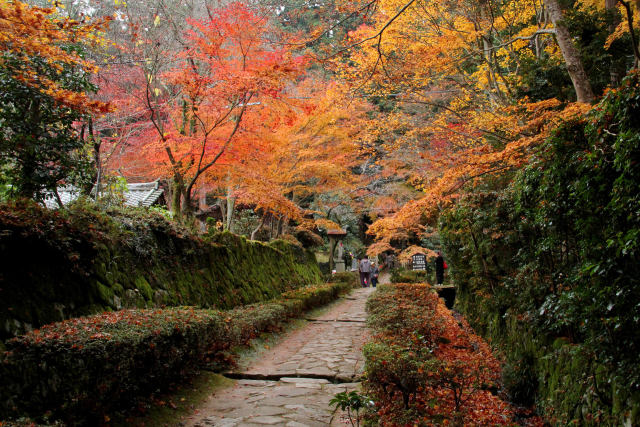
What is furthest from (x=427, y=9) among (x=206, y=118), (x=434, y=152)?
(x=206, y=118)

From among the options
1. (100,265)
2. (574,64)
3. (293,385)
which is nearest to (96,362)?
(100,265)

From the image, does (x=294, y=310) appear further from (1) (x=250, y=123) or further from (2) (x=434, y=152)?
(2) (x=434, y=152)

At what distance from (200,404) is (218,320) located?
115cm

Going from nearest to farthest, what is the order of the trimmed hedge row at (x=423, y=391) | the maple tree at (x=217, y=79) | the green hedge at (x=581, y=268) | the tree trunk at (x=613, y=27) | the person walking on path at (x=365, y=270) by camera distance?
the green hedge at (x=581, y=268)
the trimmed hedge row at (x=423, y=391)
the tree trunk at (x=613, y=27)
the maple tree at (x=217, y=79)
the person walking on path at (x=365, y=270)

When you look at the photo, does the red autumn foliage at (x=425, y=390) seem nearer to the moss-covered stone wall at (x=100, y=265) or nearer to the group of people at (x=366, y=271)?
the moss-covered stone wall at (x=100, y=265)

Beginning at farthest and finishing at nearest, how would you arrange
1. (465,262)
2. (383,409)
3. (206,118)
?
1. (206,118)
2. (465,262)
3. (383,409)

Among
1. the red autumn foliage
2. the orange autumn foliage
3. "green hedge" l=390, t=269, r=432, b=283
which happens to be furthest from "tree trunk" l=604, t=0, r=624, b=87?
"green hedge" l=390, t=269, r=432, b=283

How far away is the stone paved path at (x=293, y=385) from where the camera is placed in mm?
4176

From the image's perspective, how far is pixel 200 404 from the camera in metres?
4.59

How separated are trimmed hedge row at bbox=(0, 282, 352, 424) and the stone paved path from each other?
27.7 inches

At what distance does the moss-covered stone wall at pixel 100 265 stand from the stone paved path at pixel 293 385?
189cm

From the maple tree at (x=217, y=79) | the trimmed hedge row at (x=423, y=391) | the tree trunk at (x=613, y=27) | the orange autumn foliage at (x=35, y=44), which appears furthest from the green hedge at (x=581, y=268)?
the orange autumn foliage at (x=35, y=44)

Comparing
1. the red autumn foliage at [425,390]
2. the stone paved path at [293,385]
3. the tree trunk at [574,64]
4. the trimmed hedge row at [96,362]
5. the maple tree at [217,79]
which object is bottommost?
the stone paved path at [293,385]

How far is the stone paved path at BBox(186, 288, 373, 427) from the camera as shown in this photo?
4.18 metres
